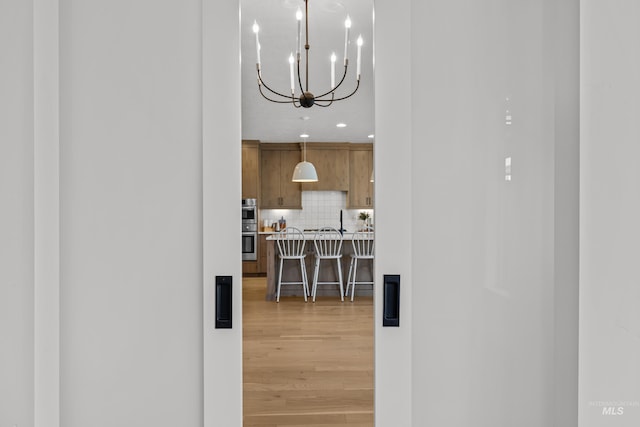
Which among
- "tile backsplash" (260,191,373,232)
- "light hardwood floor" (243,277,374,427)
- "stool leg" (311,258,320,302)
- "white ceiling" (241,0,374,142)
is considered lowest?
"light hardwood floor" (243,277,374,427)

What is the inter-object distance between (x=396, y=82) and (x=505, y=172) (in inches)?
18.0

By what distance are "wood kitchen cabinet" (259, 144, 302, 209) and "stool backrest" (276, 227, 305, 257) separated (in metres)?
2.48

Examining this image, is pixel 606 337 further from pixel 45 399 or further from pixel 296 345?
pixel 296 345

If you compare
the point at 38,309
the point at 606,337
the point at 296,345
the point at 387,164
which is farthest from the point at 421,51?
the point at 296,345

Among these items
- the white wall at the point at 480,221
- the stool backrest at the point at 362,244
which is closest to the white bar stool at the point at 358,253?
the stool backrest at the point at 362,244

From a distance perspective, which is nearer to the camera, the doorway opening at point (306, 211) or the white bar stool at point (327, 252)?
the doorway opening at point (306, 211)

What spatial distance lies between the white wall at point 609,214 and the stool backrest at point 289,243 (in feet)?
14.4

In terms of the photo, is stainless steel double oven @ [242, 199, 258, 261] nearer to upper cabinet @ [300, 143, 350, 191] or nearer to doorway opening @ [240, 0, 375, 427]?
doorway opening @ [240, 0, 375, 427]

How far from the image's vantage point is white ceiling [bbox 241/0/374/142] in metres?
3.36

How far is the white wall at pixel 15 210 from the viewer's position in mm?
1273

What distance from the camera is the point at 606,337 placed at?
3.58 ft

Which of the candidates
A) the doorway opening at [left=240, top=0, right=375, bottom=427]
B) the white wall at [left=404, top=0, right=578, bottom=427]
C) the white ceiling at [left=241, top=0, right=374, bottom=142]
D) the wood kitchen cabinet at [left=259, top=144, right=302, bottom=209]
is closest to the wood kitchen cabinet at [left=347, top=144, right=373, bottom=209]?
the doorway opening at [left=240, top=0, right=375, bottom=427]

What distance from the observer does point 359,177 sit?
8.24 meters

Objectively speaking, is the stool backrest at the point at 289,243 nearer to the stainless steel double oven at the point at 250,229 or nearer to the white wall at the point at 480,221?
the stainless steel double oven at the point at 250,229
